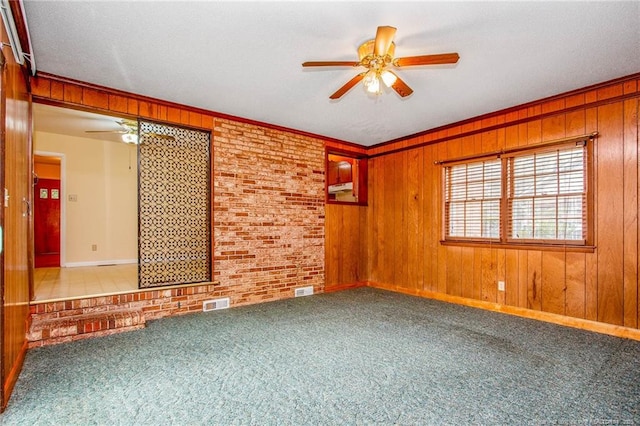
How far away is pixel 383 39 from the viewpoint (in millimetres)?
2285

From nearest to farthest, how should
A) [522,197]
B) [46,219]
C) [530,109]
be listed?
[530,109] < [522,197] < [46,219]

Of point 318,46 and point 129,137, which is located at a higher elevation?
point 318,46

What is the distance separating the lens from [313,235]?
5281 mm

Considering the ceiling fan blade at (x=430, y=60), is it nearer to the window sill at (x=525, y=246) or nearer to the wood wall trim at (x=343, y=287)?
the window sill at (x=525, y=246)

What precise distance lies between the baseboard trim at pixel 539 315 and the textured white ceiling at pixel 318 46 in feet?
8.41

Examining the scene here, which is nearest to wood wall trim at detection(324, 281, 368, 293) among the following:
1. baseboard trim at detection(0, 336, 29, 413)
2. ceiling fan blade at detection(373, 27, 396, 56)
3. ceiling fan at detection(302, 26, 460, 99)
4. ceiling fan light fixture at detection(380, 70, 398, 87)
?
ceiling fan at detection(302, 26, 460, 99)

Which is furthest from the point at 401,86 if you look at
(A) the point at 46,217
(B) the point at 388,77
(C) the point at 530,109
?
(A) the point at 46,217

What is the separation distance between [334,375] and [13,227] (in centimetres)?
254

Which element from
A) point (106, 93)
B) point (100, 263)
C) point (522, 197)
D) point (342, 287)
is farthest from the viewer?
point (100, 263)

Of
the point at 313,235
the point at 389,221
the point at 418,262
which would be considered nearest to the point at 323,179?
the point at 313,235

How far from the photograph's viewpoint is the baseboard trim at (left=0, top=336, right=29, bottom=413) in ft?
6.25

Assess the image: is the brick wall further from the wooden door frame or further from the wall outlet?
the wooden door frame

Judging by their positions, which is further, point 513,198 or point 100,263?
point 100,263

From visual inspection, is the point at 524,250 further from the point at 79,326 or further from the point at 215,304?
the point at 79,326
